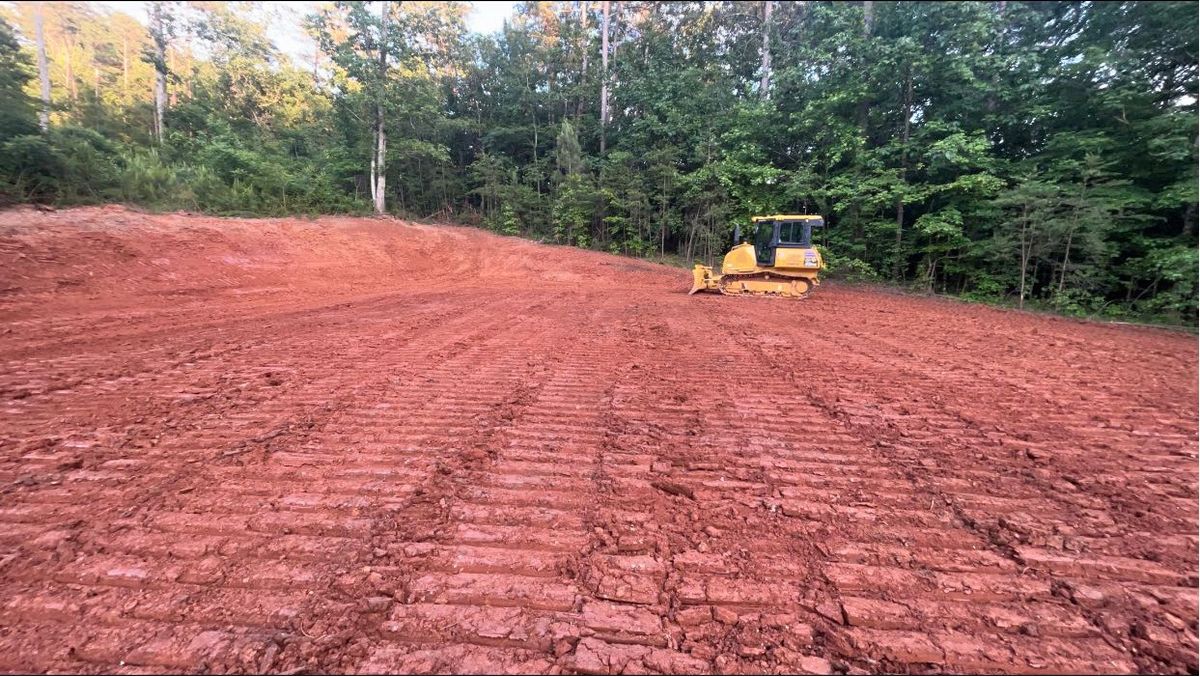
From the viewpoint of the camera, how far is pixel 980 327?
886 centimetres

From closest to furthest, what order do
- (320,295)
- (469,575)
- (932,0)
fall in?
(469,575) < (320,295) < (932,0)

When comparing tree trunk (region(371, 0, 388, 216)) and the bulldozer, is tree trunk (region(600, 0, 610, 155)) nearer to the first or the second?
tree trunk (region(371, 0, 388, 216))

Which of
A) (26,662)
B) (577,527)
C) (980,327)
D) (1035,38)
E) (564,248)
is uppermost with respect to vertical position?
(1035,38)

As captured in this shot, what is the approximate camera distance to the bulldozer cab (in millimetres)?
12336

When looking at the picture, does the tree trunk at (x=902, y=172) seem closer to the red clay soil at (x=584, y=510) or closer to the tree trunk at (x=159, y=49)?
the red clay soil at (x=584, y=510)

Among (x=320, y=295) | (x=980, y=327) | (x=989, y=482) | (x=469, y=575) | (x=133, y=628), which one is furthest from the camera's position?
(x=320, y=295)

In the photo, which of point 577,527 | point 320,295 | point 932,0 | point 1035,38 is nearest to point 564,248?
point 320,295

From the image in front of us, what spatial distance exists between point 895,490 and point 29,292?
12841mm

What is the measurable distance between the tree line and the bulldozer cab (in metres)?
5.52

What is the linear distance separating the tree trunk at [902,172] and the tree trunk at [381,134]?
21.3 metres

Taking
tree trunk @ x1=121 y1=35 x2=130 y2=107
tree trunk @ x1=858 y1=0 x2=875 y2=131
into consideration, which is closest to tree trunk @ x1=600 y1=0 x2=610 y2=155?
tree trunk @ x1=858 y1=0 x2=875 y2=131

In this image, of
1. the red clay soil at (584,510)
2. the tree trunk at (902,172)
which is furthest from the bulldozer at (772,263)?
the red clay soil at (584,510)

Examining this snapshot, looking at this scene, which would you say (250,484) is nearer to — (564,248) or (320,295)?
(320,295)

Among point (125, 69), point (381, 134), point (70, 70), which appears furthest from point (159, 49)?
point (125, 69)
